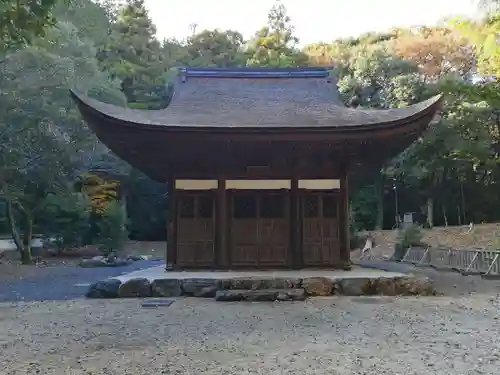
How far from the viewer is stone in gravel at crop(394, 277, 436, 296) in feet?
30.7

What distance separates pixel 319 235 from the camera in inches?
431

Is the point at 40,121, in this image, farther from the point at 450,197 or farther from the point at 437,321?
the point at 450,197

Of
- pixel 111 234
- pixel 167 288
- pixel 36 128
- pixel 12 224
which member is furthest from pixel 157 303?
pixel 111 234

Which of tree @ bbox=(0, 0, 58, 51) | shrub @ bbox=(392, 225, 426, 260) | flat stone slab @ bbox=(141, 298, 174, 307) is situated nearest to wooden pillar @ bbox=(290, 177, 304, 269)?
flat stone slab @ bbox=(141, 298, 174, 307)

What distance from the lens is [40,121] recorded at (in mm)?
16625

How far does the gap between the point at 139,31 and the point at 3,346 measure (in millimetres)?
34494

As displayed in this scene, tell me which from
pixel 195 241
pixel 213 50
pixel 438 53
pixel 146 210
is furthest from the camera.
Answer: pixel 213 50

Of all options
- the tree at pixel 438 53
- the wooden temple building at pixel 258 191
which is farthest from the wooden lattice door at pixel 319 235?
the tree at pixel 438 53

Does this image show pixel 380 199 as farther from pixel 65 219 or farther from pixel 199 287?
pixel 199 287

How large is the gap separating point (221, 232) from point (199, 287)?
1.81m

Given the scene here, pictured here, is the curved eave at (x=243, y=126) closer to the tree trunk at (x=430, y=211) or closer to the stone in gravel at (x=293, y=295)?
the stone in gravel at (x=293, y=295)

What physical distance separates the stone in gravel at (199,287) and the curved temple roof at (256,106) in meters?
2.94

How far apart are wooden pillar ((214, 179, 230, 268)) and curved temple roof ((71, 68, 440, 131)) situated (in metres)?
1.72

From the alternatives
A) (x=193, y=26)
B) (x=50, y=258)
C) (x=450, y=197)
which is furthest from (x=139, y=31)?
(x=450, y=197)
